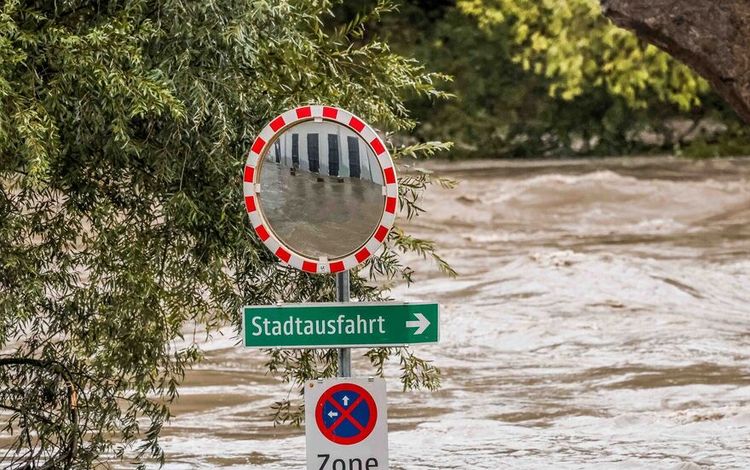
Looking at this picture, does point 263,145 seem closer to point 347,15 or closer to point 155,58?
point 155,58

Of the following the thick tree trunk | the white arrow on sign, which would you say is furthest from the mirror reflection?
the thick tree trunk

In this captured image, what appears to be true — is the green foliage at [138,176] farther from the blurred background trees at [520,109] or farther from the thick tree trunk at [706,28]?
the blurred background trees at [520,109]

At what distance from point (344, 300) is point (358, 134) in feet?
2.24

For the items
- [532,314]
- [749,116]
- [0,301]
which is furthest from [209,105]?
[532,314]

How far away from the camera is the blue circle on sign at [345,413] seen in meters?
6.79

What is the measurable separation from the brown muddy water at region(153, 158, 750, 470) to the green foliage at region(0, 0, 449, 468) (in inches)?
70.1

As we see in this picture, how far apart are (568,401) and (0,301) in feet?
18.7

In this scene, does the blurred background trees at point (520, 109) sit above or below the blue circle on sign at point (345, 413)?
above

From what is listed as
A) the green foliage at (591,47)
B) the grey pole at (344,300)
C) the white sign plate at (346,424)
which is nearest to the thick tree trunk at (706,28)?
the grey pole at (344,300)

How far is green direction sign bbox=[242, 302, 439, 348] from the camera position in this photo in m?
6.71

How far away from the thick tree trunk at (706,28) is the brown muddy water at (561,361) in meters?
2.35

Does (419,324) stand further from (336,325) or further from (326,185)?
Answer: (326,185)

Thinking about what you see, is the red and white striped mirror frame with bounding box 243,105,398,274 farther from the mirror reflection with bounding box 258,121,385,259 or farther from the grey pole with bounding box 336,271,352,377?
the grey pole with bounding box 336,271,352,377

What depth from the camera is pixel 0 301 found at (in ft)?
26.0
